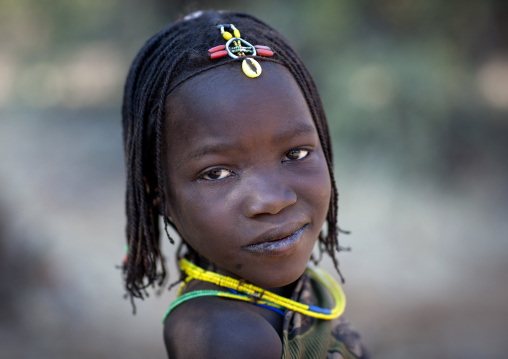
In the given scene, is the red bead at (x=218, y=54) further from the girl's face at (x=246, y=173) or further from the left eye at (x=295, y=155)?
the left eye at (x=295, y=155)

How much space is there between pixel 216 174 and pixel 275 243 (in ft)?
0.82

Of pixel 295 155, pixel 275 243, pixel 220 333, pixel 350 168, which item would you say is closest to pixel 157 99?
pixel 295 155

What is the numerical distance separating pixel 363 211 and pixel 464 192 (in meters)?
0.98

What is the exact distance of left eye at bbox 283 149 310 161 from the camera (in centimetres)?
156

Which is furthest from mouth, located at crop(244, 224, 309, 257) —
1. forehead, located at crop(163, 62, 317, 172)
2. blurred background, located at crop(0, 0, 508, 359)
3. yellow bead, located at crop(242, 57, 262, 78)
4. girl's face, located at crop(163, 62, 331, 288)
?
blurred background, located at crop(0, 0, 508, 359)

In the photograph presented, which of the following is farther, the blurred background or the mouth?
the blurred background

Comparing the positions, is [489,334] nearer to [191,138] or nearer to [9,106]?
[191,138]

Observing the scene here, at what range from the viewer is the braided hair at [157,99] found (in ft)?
5.25

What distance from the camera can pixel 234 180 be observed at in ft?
4.87

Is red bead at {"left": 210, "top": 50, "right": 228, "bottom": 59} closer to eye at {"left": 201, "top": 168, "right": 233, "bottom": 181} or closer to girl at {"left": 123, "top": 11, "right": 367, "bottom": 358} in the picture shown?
girl at {"left": 123, "top": 11, "right": 367, "bottom": 358}

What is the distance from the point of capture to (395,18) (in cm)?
516

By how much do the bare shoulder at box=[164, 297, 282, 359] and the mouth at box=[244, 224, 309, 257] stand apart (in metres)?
0.18

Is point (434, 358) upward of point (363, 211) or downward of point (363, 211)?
downward

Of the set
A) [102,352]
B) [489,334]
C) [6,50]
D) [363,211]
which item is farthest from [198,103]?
[6,50]
